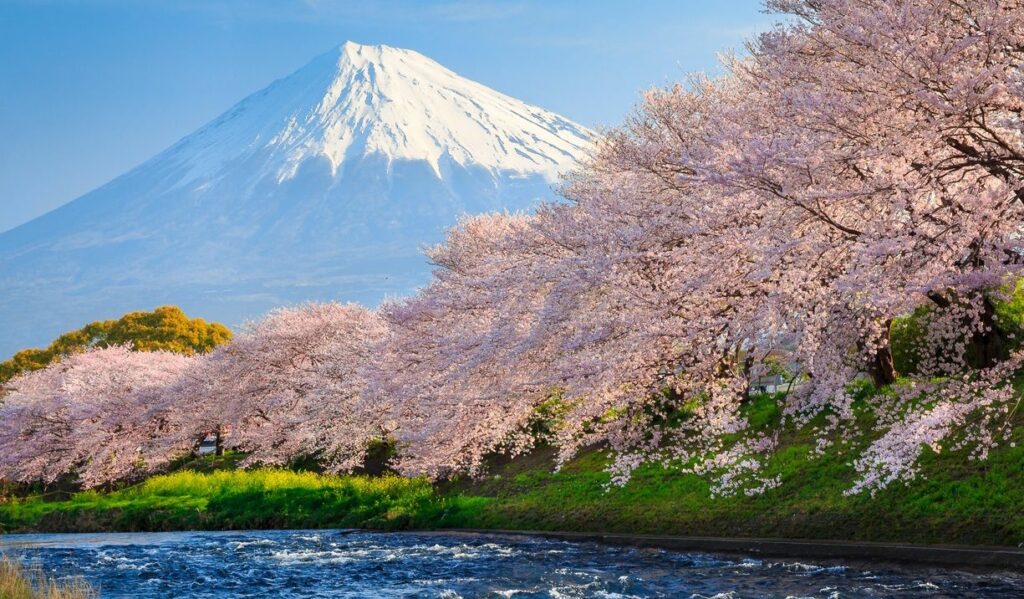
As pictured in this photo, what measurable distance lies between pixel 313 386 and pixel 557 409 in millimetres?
13455

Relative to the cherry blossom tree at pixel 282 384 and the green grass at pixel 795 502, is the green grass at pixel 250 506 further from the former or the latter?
the green grass at pixel 795 502

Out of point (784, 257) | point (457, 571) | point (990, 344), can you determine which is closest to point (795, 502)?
point (990, 344)

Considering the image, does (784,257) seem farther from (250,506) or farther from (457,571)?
(250,506)

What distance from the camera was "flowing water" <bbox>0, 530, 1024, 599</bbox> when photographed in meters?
12.5

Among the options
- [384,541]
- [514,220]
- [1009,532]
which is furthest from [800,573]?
[514,220]

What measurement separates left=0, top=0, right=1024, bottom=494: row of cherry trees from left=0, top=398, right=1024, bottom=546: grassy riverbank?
634mm

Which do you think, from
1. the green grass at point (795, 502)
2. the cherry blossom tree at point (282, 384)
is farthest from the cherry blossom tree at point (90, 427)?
the green grass at point (795, 502)

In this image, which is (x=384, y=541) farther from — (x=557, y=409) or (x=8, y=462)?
(x=8, y=462)

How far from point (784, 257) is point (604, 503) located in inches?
414

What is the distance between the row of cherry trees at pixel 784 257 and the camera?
9891 millimetres

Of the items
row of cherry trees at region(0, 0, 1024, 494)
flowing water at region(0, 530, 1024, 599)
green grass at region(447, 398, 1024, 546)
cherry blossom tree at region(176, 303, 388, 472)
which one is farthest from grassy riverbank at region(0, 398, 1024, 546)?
cherry blossom tree at region(176, 303, 388, 472)

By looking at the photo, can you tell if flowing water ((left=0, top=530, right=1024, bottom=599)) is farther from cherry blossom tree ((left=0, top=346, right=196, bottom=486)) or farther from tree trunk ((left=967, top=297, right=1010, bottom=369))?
cherry blossom tree ((left=0, top=346, right=196, bottom=486))

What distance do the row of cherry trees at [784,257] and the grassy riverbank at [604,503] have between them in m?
0.63

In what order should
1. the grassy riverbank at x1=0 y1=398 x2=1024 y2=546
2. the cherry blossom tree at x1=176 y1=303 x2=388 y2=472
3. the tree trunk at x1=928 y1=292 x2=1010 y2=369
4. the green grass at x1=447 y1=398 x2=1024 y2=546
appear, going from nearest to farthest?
1. the green grass at x1=447 y1=398 x2=1024 y2=546
2. the grassy riverbank at x1=0 y1=398 x2=1024 y2=546
3. the tree trunk at x1=928 y1=292 x2=1010 y2=369
4. the cherry blossom tree at x1=176 y1=303 x2=388 y2=472
